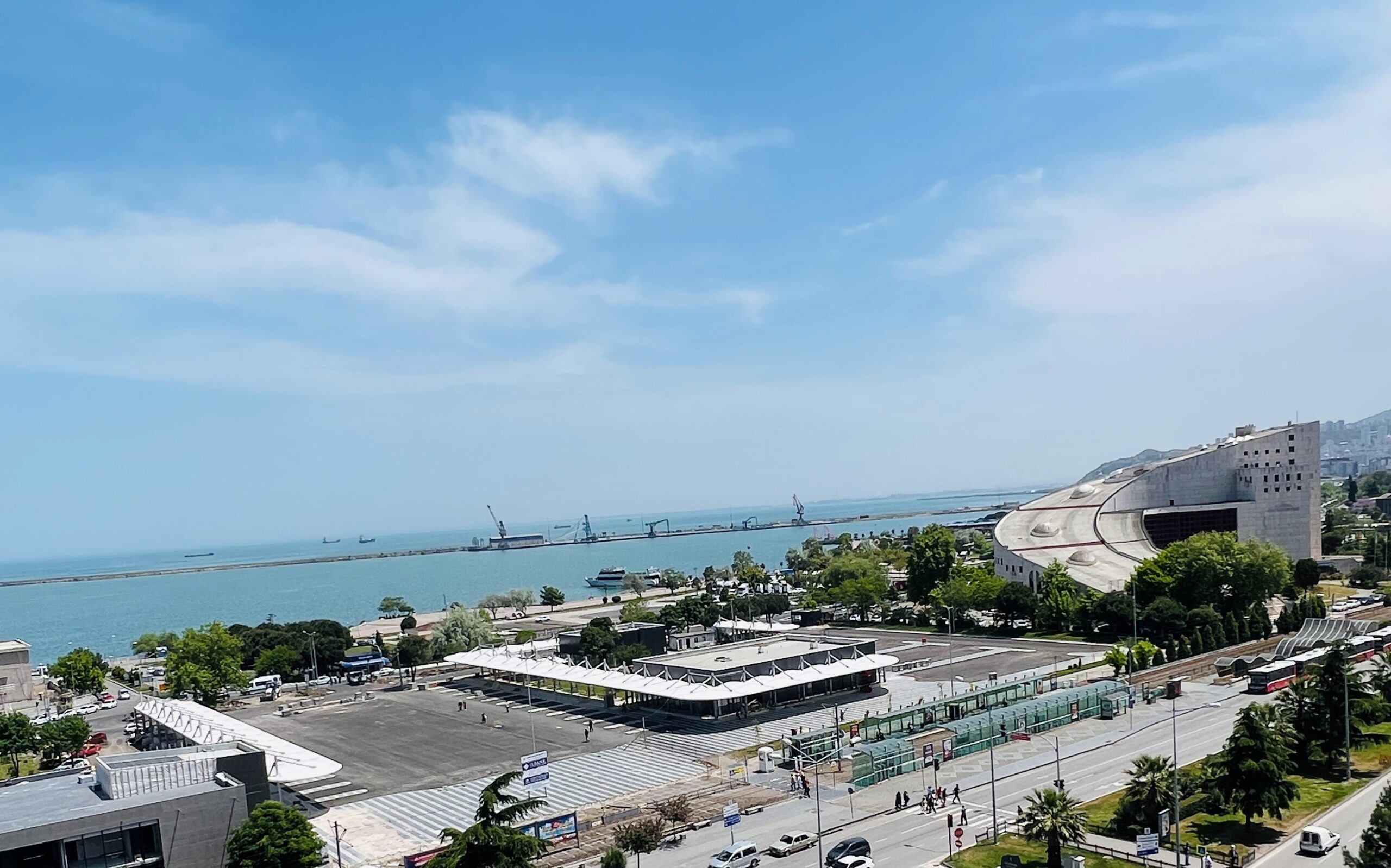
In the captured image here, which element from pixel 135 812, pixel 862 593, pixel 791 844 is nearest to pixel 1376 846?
pixel 791 844

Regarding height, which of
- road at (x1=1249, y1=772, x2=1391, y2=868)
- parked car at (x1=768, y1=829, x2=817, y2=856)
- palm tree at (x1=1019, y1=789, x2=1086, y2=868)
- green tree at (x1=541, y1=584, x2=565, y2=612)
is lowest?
green tree at (x1=541, y1=584, x2=565, y2=612)

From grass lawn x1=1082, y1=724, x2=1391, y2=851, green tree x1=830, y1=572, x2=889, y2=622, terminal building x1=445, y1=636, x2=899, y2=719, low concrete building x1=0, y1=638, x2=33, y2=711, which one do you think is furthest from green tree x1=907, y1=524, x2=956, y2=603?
low concrete building x1=0, y1=638, x2=33, y2=711

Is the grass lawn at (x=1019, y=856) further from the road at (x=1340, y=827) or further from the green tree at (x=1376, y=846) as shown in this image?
the green tree at (x=1376, y=846)

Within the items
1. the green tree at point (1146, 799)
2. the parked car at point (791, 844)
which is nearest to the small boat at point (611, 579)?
the parked car at point (791, 844)

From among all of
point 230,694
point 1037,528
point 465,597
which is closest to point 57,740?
point 230,694

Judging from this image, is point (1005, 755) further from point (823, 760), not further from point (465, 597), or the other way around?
point (465, 597)

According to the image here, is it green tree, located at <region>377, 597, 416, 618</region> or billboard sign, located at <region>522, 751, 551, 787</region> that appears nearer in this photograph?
billboard sign, located at <region>522, 751, 551, 787</region>

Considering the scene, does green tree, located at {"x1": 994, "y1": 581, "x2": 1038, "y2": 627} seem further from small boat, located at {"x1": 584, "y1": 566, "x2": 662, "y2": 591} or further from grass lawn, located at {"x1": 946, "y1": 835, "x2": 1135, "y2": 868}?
small boat, located at {"x1": 584, "y1": 566, "x2": 662, "y2": 591}
